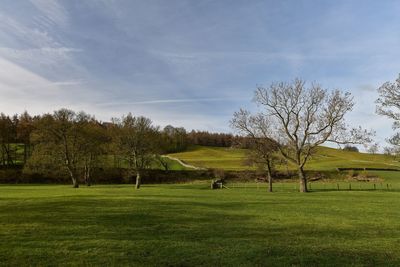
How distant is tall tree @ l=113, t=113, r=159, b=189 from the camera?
213 feet

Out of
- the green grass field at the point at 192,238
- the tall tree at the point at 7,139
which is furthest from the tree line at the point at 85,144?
the green grass field at the point at 192,238

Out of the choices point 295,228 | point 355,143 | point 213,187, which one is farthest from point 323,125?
point 295,228

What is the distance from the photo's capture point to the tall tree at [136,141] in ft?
213

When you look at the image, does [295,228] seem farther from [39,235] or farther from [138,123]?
[138,123]

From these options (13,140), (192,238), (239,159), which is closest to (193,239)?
(192,238)

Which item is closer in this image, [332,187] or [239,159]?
[332,187]

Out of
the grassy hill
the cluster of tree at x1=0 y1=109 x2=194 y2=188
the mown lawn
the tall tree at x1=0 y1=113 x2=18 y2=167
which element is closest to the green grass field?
the mown lawn

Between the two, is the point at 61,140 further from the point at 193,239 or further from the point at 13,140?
the point at 193,239

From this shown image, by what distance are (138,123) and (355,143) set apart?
35.3m

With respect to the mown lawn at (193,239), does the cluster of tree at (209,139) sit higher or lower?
higher

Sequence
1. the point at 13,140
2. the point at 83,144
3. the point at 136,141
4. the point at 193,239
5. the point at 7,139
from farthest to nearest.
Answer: the point at 13,140, the point at 7,139, the point at 83,144, the point at 136,141, the point at 193,239

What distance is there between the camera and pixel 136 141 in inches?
2559

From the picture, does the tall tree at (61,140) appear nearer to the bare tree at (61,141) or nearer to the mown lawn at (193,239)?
the bare tree at (61,141)

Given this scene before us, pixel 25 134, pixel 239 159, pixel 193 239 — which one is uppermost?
pixel 25 134
